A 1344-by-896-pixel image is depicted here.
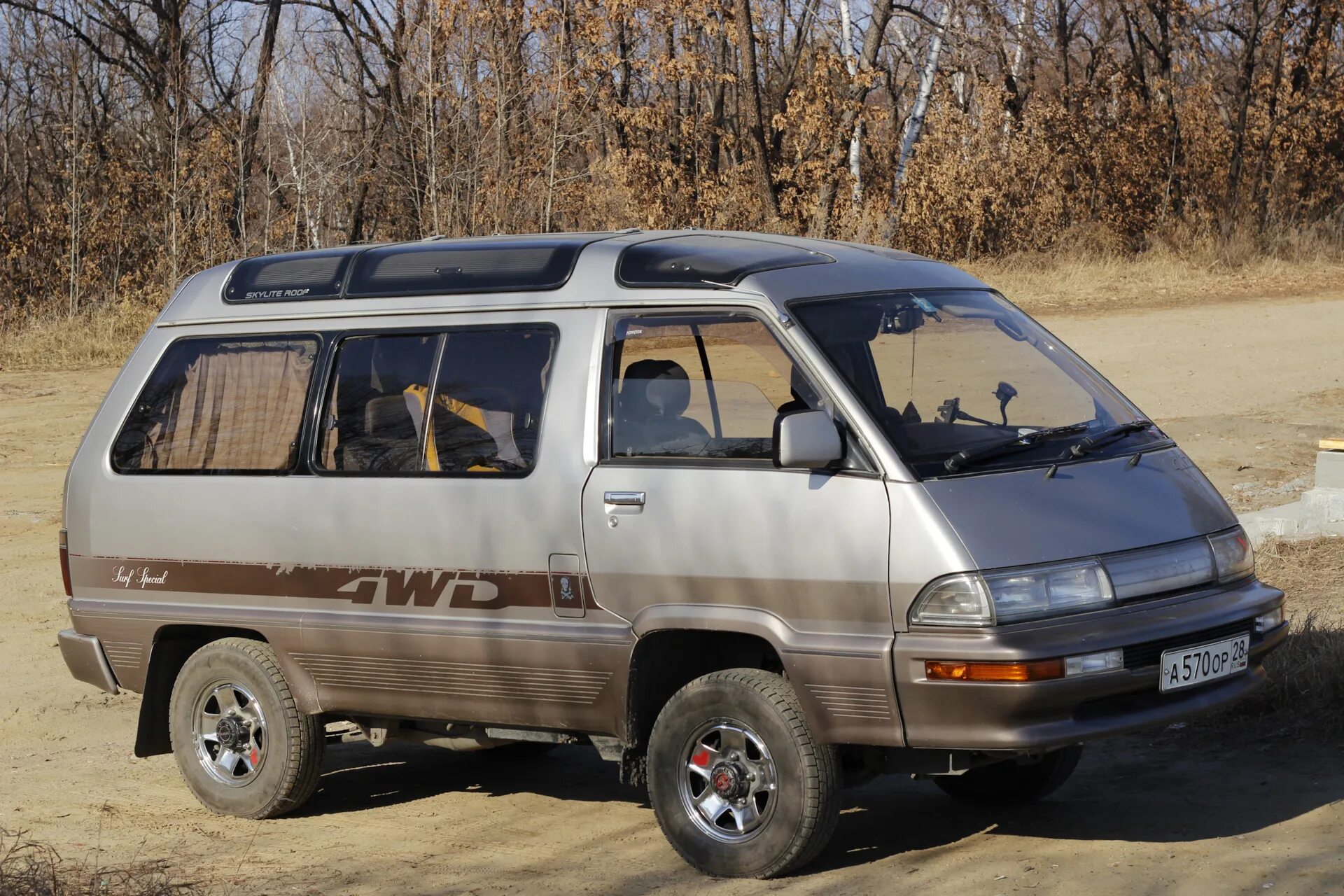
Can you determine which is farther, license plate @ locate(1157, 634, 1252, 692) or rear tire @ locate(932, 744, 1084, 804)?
rear tire @ locate(932, 744, 1084, 804)

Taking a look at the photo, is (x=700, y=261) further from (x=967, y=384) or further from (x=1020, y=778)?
(x=1020, y=778)

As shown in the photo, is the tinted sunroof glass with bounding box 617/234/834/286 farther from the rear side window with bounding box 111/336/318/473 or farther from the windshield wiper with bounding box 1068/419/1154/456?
the rear side window with bounding box 111/336/318/473

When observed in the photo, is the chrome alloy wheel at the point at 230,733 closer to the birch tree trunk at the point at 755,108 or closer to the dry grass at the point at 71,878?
the dry grass at the point at 71,878

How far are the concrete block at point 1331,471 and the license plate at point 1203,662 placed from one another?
4922 mm

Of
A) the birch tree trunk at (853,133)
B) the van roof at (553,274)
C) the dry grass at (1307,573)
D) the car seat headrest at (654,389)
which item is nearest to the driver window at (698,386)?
the car seat headrest at (654,389)

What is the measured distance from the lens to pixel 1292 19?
97.0ft

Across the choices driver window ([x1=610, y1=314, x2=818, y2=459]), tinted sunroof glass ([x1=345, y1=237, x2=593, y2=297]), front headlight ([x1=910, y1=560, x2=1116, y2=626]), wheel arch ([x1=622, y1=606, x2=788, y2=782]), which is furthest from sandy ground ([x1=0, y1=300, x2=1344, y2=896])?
tinted sunroof glass ([x1=345, y1=237, x2=593, y2=297])

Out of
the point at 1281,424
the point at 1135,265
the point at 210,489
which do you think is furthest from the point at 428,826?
the point at 1135,265

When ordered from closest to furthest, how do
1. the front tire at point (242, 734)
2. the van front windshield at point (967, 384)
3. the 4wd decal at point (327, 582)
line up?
1. the van front windshield at point (967, 384)
2. the 4wd decal at point (327, 582)
3. the front tire at point (242, 734)

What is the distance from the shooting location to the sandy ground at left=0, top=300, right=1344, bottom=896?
5164 mm

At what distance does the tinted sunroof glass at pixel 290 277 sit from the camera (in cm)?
636

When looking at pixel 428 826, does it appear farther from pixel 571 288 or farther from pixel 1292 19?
pixel 1292 19

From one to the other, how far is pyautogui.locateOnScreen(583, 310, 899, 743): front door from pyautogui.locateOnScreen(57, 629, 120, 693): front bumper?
8.22 ft

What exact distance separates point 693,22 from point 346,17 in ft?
23.6
